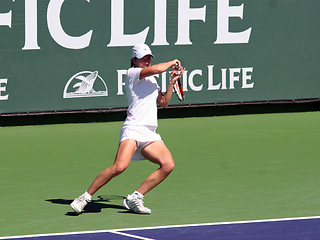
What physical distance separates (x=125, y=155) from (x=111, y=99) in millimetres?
7380

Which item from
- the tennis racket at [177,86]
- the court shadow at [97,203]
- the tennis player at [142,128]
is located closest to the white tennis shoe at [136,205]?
the tennis player at [142,128]

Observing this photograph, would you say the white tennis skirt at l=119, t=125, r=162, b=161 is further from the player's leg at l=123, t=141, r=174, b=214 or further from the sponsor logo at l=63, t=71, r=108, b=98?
the sponsor logo at l=63, t=71, r=108, b=98

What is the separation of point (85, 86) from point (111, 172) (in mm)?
7278

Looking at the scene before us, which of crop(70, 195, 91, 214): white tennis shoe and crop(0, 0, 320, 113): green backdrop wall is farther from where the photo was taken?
crop(0, 0, 320, 113): green backdrop wall

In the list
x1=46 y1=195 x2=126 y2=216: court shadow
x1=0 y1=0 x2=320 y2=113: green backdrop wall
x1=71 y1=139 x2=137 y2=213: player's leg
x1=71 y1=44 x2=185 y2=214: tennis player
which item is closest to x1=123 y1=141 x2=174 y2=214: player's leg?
x1=71 y1=44 x2=185 y2=214: tennis player

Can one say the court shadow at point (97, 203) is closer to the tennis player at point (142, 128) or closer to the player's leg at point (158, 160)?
the tennis player at point (142, 128)

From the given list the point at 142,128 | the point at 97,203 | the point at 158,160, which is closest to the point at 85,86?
the point at 97,203

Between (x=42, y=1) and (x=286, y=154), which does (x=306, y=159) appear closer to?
(x=286, y=154)

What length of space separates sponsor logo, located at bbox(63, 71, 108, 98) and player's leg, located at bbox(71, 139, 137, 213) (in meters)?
7.02

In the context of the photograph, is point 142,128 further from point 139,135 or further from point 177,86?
point 177,86

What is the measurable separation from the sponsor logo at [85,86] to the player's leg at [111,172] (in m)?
7.02

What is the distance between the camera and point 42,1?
1620 centimetres

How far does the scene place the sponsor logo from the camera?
16.5m

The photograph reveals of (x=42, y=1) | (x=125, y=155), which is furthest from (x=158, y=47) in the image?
(x=125, y=155)
